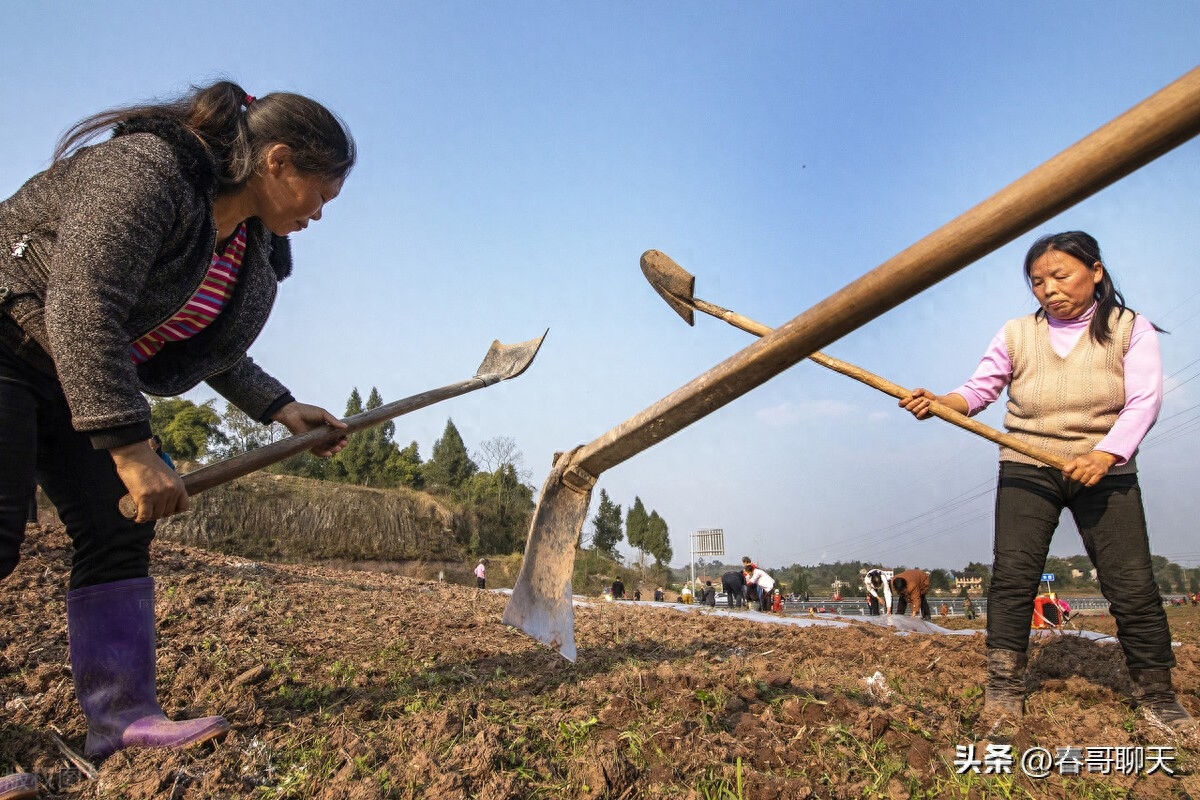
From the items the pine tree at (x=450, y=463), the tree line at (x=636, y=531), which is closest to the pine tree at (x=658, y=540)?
the tree line at (x=636, y=531)

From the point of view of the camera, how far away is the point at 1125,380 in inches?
101

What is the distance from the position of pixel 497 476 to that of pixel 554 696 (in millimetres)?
32520

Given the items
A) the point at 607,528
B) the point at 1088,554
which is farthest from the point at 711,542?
the point at 1088,554

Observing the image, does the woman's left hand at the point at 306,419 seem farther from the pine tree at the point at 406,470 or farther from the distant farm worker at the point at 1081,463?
the pine tree at the point at 406,470

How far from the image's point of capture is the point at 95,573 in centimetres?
191

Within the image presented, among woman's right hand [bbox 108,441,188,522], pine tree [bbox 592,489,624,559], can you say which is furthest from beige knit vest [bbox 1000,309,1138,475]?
pine tree [bbox 592,489,624,559]

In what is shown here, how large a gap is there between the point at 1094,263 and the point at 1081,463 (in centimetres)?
79

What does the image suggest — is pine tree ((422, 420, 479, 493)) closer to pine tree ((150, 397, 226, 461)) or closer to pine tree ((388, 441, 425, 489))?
pine tree ((388, 441, 425, 489))

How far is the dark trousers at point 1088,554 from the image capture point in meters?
2.46

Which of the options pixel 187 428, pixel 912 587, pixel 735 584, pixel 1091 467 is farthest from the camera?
pixel 187 428

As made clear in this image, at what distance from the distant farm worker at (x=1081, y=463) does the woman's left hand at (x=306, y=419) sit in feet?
7.30

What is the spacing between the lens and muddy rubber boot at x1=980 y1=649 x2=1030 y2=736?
2432 millimetres

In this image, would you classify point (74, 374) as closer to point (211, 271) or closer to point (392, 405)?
point (211, 271)

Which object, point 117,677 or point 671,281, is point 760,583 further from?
point 117,677
